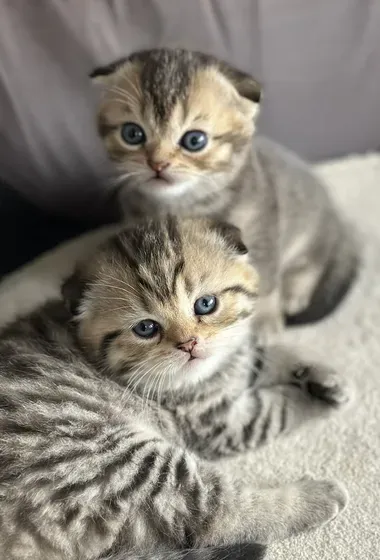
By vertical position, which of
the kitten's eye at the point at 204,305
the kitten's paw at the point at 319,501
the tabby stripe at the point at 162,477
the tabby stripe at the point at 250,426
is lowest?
the kitten's paw at the point at 319,501

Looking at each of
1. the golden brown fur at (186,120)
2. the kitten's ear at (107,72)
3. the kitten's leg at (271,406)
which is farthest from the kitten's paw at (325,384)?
the kitten's ear at (107,72)

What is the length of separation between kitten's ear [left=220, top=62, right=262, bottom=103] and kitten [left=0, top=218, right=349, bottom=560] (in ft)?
1.11

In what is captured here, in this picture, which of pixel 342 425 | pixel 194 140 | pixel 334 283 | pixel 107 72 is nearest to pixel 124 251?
pixel 194 140

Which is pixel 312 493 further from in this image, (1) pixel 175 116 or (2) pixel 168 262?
(1) pixel 175 116

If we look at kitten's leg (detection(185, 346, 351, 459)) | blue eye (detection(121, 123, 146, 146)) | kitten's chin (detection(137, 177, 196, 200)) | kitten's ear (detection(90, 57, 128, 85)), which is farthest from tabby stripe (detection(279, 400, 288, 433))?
kitten's ear (detection(90, 57, 128, 85))

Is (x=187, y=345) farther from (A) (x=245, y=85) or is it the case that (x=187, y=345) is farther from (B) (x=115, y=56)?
(B) (x=115, y=56)

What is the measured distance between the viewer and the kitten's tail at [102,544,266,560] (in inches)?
39.4

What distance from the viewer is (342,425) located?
130 cm

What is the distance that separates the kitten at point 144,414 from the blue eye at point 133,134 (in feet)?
0.89

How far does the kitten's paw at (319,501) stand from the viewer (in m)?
1.12

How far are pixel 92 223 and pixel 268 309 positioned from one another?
0.57 meters

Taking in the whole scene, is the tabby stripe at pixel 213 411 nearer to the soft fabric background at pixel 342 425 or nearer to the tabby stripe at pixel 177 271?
the soft fabric background at pixel 342 425

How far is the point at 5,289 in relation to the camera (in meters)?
1.52

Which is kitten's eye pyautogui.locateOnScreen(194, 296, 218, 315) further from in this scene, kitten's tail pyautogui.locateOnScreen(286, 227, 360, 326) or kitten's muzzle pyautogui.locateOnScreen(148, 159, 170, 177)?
kitten's tail pyautogui.locateOnScreen(286, 227, 360, 326)
